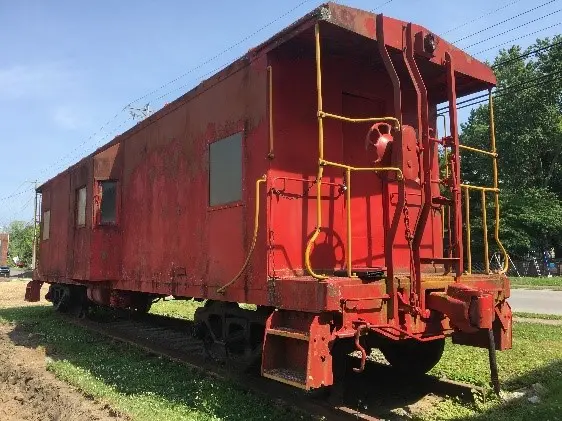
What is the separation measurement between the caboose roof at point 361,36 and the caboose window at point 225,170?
79 centimetres

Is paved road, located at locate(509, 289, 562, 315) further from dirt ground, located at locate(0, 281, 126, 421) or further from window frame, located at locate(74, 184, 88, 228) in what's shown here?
dirt ground, located at locate(0, 281, 126, 421)

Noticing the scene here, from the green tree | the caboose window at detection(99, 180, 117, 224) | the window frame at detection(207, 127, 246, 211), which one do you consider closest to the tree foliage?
the caboose window at detection(99, 180, 117, 224)

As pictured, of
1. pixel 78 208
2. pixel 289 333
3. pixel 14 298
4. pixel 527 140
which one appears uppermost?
pixel 527 140

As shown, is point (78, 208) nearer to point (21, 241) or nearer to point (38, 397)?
point (38, 397)

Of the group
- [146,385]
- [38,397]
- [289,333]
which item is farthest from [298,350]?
[38,397]

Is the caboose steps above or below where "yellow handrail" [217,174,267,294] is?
below

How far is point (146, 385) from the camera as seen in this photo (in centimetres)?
595

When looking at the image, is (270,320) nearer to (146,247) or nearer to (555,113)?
(146,247)

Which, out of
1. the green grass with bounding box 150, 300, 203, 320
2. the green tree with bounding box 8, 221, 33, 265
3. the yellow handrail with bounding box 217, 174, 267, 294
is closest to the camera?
the yellow handrail with bounding box 217, 174, 267, 294

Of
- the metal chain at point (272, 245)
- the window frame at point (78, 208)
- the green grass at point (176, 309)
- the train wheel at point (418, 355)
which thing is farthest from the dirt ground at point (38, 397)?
the green grass at point (176, 309)

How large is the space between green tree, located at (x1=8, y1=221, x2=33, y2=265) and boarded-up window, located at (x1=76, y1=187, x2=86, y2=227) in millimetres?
91896

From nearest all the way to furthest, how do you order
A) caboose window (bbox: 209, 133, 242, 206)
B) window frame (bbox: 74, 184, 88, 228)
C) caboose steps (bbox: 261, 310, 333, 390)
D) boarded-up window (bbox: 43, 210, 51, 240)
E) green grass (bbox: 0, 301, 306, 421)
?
1. caboose steps (bbox: 261, 310, 333, 390)
2. green grass (bbox: 0, 301, 306, 421)
3. caboose window (bbox: 209, 133, 242, 206)
4. window frame (bbox: 74, 184, 88, 228)
5. boarded-up window (bbox: 43, 210, 51, 240)

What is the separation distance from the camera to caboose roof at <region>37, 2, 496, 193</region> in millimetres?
4410

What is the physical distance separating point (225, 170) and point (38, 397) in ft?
10.7
